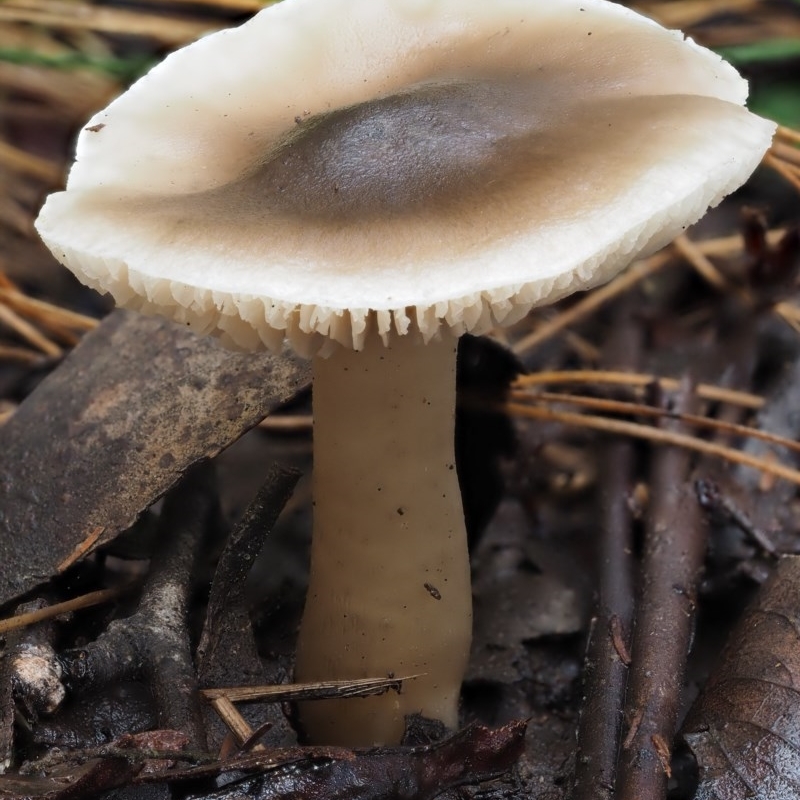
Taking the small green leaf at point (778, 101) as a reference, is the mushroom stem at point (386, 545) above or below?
below

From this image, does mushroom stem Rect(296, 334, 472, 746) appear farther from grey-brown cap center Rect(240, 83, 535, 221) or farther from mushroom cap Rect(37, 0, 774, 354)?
grey-brown cap center Rect(240, 83, 535, 221)

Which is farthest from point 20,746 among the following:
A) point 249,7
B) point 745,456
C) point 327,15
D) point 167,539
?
point 249,7

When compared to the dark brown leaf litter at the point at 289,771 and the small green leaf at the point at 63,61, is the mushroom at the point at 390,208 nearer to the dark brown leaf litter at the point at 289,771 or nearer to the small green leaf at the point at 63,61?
the dark brown leaf litter at the point at 289,771

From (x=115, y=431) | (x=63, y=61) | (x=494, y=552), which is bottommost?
(x=494, y=552)

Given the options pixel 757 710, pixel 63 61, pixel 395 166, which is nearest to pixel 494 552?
pixel 757 710

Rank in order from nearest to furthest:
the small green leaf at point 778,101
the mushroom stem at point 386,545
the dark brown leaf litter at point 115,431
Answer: the mushroom stem at point 386,545 → the dark brown leaf litter at point 115,431 → the small green leaf at point 778,101

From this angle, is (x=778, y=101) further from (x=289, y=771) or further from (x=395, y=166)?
(x=289, y=771)

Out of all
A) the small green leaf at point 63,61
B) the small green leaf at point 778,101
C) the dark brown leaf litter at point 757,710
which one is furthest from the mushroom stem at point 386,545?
the small green leaf at point 778,101
